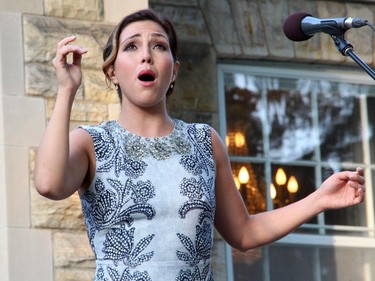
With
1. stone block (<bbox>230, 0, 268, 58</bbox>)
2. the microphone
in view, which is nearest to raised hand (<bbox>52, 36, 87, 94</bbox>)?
the microphone

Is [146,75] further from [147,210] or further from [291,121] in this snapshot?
[291,121]

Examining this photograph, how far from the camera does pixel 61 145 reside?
3.64m

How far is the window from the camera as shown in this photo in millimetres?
7672

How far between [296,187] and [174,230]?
13.6ft

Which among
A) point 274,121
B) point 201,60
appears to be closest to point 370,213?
point 274,121

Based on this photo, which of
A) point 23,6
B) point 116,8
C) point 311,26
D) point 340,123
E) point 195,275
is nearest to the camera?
point 195,275

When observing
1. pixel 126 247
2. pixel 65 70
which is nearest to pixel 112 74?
pixel 65 70

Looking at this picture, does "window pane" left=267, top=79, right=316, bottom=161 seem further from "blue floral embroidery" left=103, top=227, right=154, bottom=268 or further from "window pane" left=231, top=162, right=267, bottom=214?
"blue floral embroidery" left=103, top=227, right=154, bottom=268

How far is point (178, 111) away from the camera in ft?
24.3

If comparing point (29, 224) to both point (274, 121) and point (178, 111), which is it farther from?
point (274, 121)

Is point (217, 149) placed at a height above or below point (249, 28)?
below

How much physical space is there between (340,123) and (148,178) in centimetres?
443

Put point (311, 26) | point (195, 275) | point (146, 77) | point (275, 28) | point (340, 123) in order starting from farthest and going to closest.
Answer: point (340, 123), point (275, 28), point (311, 26), point (146, 77), point (195, 275)

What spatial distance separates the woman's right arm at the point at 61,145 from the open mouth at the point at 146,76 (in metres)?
0.21
